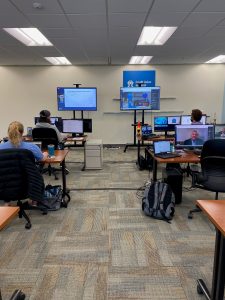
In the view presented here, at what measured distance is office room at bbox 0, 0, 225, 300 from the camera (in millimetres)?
1950

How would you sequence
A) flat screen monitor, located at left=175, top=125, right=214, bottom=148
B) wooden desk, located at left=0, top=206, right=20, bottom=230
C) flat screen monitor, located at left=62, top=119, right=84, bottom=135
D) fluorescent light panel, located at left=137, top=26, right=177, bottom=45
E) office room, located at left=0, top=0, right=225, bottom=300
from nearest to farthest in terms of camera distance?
wooden desk, located at left=0, top=206, right=20, bottom=230 < office room, located at left=0, top=0, right=225, bottom=300 < flat screen monitor, located at left=175, top=125, right=214, bottom=148 < fluorescent light panel, located at left=137, top=26, right=177, bottom=45 < flat screen monitor, located at left=62, top=119, right=84, bottom=135

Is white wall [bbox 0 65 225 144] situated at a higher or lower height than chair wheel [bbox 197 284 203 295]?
higher

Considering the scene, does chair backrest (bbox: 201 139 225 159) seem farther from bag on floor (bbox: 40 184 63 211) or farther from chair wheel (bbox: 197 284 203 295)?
bag on floor (bbox: 40 184 63 211)

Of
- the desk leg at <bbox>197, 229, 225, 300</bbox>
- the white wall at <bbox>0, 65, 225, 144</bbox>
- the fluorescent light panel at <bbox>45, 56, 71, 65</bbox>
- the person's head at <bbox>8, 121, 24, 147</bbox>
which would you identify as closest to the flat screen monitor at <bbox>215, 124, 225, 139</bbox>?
the desk leg at <bbox>197, 229, 225, 300</bbox>

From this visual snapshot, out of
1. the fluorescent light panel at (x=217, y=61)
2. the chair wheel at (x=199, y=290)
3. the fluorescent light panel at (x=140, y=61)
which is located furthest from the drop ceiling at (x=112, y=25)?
the chair wheel at (x=199, y=290)

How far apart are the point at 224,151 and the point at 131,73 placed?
16.5 feet

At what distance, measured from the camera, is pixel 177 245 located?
245 centimetres

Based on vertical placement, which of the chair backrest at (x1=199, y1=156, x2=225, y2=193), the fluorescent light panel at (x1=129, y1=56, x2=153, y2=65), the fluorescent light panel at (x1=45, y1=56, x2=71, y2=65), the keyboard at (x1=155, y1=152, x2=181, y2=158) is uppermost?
the fluorescent light panel at (x1=129, y1=56, x2=153, y2=65)

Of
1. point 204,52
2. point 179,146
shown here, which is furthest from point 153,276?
point 204,52

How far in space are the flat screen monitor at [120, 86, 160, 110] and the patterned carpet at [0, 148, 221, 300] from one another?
12.0 ft

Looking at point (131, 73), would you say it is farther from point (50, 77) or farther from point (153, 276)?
point (153, 276)

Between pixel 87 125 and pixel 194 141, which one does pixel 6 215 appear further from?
pixel 87 125

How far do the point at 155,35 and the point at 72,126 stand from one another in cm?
255

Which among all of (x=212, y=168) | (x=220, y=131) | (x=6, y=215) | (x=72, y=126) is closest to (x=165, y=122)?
(x=220, y=131)
